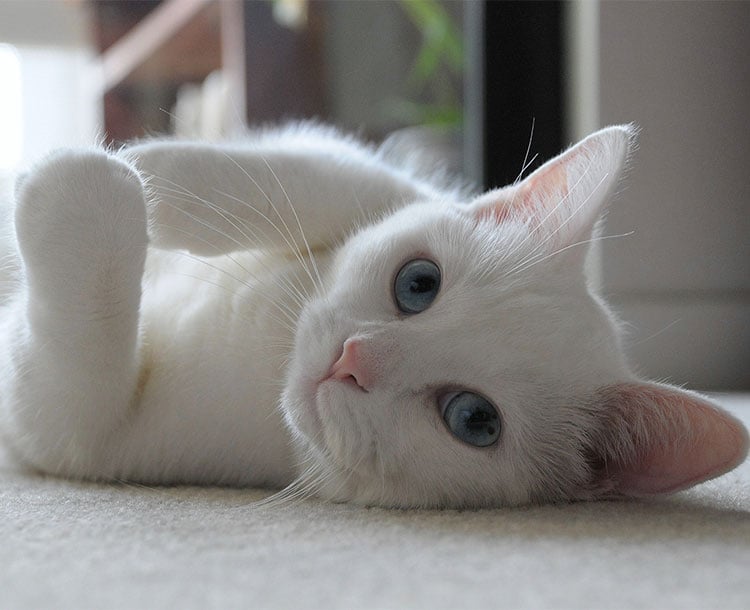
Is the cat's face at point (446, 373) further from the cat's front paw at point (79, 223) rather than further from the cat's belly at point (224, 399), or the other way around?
the cat's front paw at point (79, 223)

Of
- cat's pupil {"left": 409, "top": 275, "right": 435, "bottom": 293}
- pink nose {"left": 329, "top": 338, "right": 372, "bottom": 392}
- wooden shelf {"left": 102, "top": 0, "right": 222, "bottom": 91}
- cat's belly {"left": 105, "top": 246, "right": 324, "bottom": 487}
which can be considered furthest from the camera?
wooden shelf {"left": 102, "top": 0, "right": 222, "bottom": 91}

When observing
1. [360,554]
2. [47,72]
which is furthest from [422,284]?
[47,72]

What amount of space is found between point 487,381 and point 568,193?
33cm

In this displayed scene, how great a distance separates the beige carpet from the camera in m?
0.74

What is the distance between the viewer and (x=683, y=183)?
2.76m

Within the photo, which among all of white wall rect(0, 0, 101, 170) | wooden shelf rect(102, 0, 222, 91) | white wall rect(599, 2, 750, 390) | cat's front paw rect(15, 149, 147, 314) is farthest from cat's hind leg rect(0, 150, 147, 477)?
white wall rect(0, 0, 101, 170)

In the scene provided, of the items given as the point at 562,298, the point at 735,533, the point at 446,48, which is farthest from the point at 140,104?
the point at 735,533

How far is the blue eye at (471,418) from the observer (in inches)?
42.8

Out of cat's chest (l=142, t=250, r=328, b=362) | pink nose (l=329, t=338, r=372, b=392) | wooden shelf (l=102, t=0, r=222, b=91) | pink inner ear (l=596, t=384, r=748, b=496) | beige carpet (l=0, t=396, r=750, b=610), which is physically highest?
wooden shelf (l=102, t=0, r=222, b=91)

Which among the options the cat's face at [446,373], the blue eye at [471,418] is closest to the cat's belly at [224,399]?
the cat's face at [446,373]

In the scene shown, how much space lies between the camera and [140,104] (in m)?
4.54

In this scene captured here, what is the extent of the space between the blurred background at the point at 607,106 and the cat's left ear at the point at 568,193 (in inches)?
27.9

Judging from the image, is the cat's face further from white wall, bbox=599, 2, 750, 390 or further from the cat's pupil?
white wall, bbox=599, 2, 750, 390

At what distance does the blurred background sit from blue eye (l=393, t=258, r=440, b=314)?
0.78 m
